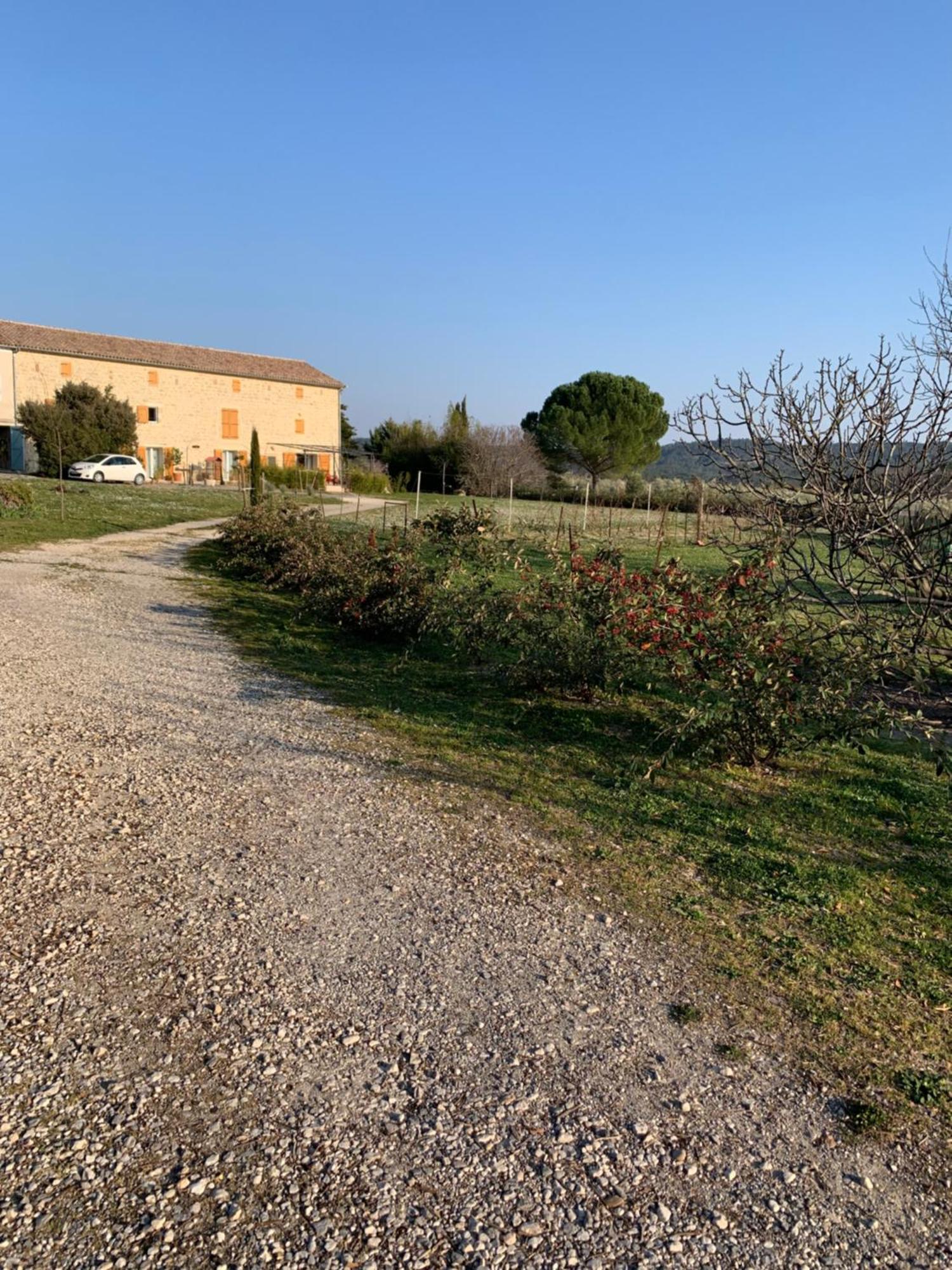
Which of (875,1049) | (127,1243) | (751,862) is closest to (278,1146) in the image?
(127,1243)

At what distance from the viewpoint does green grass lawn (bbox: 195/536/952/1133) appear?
3.27 m

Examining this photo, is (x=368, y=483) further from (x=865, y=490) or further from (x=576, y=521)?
(x=865, y=490)

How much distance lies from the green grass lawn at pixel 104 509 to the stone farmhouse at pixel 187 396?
571 centimetres

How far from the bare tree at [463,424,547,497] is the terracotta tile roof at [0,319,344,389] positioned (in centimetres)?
864

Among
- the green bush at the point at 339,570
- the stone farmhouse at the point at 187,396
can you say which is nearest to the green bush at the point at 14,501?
the green bush at the point at 339,570

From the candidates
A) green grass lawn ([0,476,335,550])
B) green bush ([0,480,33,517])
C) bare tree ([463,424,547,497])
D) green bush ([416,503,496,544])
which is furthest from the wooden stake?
bare tree ([463,424,547,497])

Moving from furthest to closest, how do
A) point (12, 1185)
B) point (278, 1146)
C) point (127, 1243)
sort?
point (278, 1146) → point (12, 1185) → point (127, 1243)

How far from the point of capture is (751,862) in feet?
14.9

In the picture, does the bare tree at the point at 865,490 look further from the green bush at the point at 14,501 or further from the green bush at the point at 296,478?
the green bush at the point at 296,478

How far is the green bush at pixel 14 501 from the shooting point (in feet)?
68.5

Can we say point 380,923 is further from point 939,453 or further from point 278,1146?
point 939,453

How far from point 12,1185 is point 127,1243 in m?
0.39

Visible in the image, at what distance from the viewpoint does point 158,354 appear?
143ft

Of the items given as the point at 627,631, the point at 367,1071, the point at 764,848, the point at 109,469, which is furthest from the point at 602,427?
the point at 367,1071
